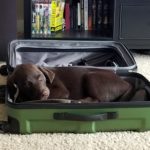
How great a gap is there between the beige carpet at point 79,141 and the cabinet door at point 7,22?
944mm

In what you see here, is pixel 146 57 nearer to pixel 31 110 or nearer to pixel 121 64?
pixel 121 64

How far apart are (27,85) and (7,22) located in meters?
0.87

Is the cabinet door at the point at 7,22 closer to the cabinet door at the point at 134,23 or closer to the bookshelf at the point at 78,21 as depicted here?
the bookshelf at the point at 78,21

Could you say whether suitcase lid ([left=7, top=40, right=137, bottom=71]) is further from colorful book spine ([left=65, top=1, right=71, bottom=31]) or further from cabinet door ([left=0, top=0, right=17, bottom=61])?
colorful book spine ([left=65, top=1, right=71, bottom=31])

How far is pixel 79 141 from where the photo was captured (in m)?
1.39

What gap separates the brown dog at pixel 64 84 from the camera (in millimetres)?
1472

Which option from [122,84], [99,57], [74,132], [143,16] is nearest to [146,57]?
[143,16]

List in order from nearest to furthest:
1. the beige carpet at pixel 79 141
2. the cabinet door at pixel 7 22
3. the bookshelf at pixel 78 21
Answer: the beige carpet at pixel 79 141 → the cabinet door at pixel 7 22 → the bookshelf at pixel 78 21

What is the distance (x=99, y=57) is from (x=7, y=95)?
0.68m

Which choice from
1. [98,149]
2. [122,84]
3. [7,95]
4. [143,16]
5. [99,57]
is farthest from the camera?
[143,16]

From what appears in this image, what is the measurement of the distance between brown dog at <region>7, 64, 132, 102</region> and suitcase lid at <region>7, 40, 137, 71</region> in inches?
13.5

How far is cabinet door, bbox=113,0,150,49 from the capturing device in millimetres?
2273

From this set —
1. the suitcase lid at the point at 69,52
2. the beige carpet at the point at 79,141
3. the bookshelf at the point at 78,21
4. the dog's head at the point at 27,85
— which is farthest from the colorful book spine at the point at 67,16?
the beige carpet at the point at 79,141

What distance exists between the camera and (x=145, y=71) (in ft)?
6.86
